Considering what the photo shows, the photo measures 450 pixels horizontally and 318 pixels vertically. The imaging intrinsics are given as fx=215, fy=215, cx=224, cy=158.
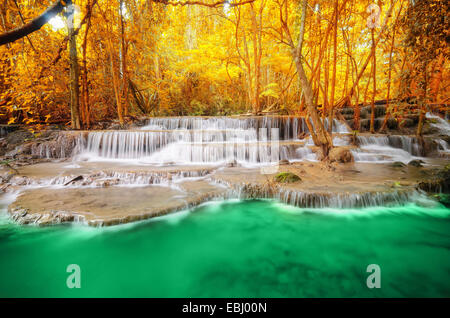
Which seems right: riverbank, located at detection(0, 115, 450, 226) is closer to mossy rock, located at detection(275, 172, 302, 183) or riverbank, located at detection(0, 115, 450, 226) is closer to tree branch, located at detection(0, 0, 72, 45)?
mossy rock, located at detection(275, 172, 302, 183)

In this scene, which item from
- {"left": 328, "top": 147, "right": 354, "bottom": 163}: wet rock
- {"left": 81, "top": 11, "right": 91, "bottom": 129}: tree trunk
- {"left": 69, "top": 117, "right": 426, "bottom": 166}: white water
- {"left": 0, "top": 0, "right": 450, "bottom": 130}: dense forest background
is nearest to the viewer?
{"left": 0, "top": 0, "right": 450, "bottom": 130}: dense forest background

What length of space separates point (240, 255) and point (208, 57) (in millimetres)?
14363

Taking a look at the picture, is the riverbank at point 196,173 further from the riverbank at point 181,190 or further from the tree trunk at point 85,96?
the tree trunk at point 85,96

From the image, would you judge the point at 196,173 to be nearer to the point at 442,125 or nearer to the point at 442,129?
the point at 442,129

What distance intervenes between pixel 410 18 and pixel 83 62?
11.0m

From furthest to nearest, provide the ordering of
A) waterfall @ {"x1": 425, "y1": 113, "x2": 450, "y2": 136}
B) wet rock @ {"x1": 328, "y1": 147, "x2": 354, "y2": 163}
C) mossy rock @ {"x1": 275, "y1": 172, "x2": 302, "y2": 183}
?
waterfall @ {"x1": 425, "y1": 113, "x2": 450, "y2": 136}
wet rock @ {"x1": 328, "y1": 147, "x2": 354, "y2": 163}
mossy rock @ {"x1": 275, "y1": 172, "x2": 302, "y2": 183}

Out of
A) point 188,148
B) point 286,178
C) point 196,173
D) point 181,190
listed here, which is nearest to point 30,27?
point 181,190

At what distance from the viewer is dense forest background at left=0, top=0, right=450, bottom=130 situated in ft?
15.0

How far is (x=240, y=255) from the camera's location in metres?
3.00

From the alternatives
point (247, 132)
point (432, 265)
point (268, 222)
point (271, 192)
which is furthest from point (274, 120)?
point (432, 265)

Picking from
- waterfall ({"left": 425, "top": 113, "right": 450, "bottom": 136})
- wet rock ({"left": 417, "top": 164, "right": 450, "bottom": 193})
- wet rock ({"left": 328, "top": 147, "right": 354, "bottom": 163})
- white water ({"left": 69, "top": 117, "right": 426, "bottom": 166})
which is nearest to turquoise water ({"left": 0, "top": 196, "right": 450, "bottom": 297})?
wet rock ({"left": 417, "top": 164, "right": 450, "bottom": 193})

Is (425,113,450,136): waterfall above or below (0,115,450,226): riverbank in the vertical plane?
above

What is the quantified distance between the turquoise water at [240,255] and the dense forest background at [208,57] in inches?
104

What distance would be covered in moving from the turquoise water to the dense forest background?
2.65 m
